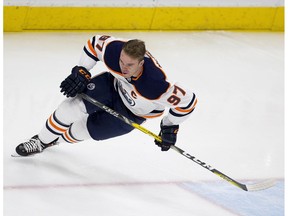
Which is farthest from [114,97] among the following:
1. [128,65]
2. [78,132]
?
[128,65]

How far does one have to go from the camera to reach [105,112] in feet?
12.3

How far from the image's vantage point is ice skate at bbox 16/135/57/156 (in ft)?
12.5

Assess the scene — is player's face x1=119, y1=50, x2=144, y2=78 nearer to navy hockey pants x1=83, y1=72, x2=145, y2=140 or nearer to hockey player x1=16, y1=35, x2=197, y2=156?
hockey player x1=16, y1=35, x2=197, y2=156

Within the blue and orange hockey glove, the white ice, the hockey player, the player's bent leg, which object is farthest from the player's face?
the white ice

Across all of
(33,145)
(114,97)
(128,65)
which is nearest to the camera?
(128,65)

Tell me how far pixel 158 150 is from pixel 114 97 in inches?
25.6

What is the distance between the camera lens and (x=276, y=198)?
3771 millimetres

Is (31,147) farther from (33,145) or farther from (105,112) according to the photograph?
(105,112)

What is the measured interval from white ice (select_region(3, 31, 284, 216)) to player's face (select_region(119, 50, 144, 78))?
678 millimetres

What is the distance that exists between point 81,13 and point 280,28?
212 cm

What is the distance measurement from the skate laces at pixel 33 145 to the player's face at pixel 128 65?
2.54 feet

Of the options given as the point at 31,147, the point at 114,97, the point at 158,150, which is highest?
the point at 158,150

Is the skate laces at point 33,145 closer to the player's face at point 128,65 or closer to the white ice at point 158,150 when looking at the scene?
the white ice at point 158,150

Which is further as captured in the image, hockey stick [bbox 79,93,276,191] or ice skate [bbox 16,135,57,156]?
ice skate [bbox 16,135,57,156]
